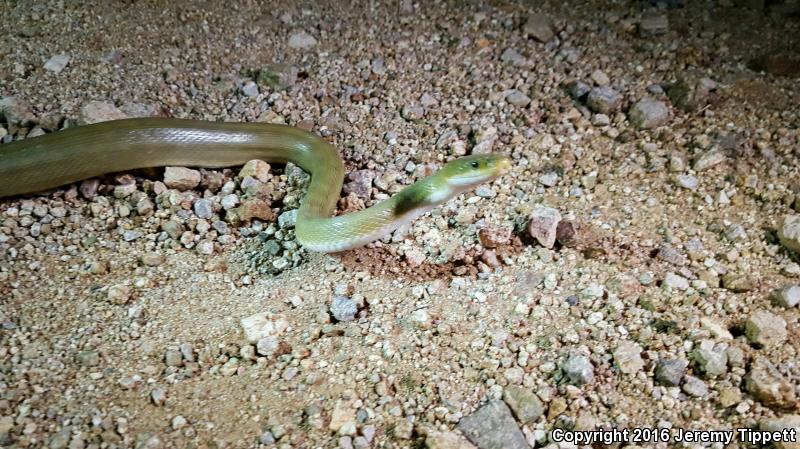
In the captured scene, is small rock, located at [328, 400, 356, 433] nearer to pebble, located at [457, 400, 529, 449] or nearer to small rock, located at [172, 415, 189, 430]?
pebble, located at [457, 400, 529, 449]

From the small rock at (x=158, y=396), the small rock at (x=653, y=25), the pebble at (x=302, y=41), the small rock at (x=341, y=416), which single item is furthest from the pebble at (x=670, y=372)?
the pebble at (x=302, y=41)

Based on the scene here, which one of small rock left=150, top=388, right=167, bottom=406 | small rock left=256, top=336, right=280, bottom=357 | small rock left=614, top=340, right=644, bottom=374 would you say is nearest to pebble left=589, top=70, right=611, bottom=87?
small rock left=614, top=340, right=644, bottom=374

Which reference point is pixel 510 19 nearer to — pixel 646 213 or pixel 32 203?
pixel 646 213

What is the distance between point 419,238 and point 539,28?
2146 mm

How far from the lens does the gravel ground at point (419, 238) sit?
2.65 meters

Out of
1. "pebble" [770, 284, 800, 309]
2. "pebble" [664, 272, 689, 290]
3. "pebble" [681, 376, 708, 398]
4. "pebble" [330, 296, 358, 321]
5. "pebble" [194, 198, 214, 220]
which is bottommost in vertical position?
"pebble" [330, 296, 358, 321]

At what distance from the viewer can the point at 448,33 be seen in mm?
4867

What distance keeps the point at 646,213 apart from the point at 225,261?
2.27 meters

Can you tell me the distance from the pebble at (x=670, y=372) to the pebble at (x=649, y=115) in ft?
5.94

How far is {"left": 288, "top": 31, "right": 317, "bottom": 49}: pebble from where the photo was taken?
476 cm

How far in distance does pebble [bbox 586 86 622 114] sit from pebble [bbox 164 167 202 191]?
250 cm

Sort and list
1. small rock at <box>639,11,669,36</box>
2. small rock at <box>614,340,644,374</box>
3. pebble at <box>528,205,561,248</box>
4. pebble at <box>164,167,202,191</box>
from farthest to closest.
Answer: small rock at <box>639,11,669,36</box>
pebble at <box>164,167,202,191</box>
pebble at <box>528,205,561,248</box>
small rock at <box>614,340,644,374</box>

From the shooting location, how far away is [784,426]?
2.45 metres

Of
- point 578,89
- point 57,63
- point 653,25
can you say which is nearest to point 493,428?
point 578,89
